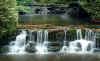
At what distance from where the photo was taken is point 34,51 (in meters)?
22.6

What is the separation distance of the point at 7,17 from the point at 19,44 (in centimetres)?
283

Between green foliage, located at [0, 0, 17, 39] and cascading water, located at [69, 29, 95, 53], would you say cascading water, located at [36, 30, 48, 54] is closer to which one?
cascading water, located at [69, 29, 95, 53]

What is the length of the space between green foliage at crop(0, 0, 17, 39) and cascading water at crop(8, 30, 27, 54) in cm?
98

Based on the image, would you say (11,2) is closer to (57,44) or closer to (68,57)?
(57,44)

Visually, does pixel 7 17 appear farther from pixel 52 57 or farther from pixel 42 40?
pixel 52 57

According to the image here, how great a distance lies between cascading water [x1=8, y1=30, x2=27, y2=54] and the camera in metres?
23.1

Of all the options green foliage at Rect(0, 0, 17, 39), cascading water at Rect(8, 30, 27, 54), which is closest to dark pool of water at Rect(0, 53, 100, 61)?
cascading water at Rect(8, 30, 27, 54)

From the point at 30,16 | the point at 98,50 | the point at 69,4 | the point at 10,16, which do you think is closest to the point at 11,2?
the point at 10,16

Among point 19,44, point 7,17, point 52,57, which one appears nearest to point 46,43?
point 19,44

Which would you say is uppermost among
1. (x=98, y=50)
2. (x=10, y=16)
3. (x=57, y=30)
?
(x=10, y=16)

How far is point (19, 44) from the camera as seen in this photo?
77.9 ft

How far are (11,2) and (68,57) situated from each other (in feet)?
23.7

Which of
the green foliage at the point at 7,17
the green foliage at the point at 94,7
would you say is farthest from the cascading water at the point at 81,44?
the green foliage at the point at 94,7

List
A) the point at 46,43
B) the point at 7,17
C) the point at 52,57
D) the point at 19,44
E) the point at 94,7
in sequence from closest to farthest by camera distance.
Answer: the point at 52,57, the point at 7,17, the point at 46,43, the point at 19,44, the point at 94,7
